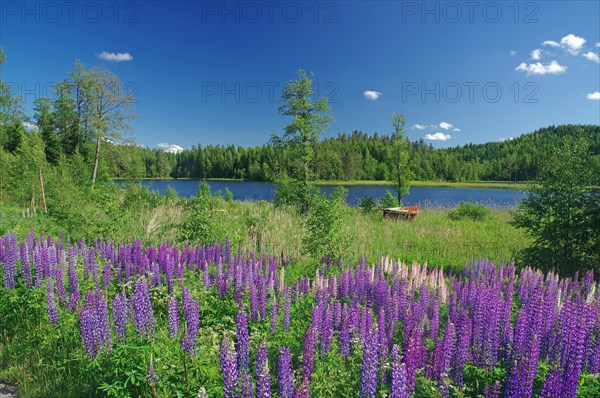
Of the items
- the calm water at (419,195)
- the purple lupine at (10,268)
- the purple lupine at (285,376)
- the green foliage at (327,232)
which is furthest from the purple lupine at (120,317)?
the calm water at (419,195)

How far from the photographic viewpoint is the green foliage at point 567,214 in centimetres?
829

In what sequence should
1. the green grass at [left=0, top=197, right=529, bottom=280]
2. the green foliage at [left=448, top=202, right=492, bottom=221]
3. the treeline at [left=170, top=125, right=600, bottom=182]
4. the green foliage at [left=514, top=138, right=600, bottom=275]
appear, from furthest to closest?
the treeline at [left=170, top=125, right=600, bottom=182] < the green foliage at [left=448, top=202, right=492, bottom=221] < the green grass at [left=0, top=197, right=529, bottom=280] < the green foliage at [left=514, top=138, right=600, bottom=275]

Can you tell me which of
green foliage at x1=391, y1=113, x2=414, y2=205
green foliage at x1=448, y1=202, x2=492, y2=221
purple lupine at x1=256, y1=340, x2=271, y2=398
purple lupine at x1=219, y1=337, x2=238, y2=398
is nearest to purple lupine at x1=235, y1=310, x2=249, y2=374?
purple lupine at x1=219, y1=337, x2=238, y2=398

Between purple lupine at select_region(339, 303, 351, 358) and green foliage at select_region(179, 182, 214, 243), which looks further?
green foliage at select_region(179, 182, 214, 243)

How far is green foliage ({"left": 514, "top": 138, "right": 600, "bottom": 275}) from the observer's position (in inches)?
326

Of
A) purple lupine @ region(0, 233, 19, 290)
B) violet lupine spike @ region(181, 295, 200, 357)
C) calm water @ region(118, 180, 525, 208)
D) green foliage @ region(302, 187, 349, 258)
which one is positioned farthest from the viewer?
calm water @ region(118, 180, 525, 208)

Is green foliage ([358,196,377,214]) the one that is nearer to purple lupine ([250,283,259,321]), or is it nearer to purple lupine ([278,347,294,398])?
purple lupine ([250,283,259,321])

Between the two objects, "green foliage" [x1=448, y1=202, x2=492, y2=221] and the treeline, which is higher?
the treeline

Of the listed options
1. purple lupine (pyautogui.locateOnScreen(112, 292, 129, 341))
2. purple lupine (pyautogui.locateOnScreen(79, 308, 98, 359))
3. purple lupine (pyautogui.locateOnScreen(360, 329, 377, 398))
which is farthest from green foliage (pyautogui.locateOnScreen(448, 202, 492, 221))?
purple lupine (pyautogui.locateOnScreen(79, 308, 98, 359))

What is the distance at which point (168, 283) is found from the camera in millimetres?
5855

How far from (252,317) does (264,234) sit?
6201 millimetres

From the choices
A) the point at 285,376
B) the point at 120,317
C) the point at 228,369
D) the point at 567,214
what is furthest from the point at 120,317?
the point at 567,214

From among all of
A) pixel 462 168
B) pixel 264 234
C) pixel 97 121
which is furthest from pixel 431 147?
pixel 264 234

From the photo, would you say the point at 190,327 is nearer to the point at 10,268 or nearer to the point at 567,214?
the point at 10,268
